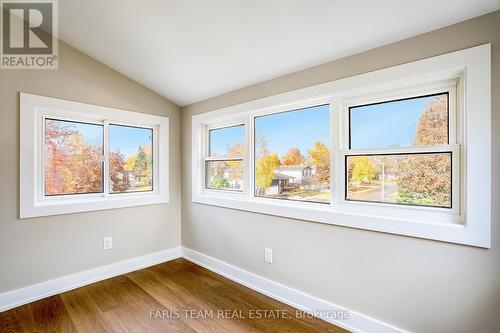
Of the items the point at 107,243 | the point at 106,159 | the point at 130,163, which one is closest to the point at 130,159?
the point at 130,163

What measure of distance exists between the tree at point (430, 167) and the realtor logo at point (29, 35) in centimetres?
307

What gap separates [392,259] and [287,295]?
1.04m

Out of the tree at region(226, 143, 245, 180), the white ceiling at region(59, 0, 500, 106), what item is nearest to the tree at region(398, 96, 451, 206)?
the white ceiling at region(59, 0, 500, 106)

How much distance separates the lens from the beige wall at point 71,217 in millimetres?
2225

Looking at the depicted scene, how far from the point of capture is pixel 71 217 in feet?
8.48

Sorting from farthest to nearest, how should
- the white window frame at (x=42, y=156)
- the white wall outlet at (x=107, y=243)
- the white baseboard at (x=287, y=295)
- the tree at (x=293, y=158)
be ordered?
the white wall outlet at (x=107, y=243) → the tree at (x=293, y=158) → the white window frame at (x=42, y=156) → the white baseboard at (x=287, y=295)

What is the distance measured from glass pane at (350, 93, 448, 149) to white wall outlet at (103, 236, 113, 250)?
9.22 feet

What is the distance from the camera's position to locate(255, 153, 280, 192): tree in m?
2.64

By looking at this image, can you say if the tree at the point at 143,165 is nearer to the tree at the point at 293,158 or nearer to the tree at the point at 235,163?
the tree at the point at 235,163

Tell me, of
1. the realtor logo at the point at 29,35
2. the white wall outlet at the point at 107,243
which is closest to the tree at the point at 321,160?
the white wall outlet at the point at 107,243

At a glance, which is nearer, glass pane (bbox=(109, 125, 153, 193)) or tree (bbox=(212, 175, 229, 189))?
glass pane (bbox=(109, 125, 153, 193))

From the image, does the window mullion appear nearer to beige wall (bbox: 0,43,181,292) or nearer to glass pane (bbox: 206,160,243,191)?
beige wall (bbox: 0,43,181,292)

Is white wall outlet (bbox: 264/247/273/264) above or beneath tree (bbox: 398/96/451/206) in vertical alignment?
beneath

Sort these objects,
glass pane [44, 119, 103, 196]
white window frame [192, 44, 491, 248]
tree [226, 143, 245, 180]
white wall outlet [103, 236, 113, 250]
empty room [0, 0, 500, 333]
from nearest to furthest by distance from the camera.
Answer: white window frame [192, 44, 491, 248], empty room [0, 0, 500, 333], glass pane [44, 119, 103, 196], white wall outlet [103, 236, 113, 250], tree [226, 143, 245, 180]
